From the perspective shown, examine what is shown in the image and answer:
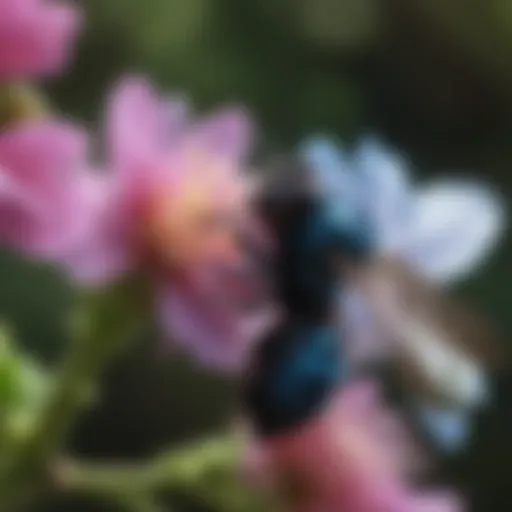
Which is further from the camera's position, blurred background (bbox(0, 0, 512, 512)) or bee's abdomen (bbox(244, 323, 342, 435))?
blurred background (bbox(0, 0, 512, 512))

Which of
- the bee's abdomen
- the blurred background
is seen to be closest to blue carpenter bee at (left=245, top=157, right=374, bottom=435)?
the bee's abdomen

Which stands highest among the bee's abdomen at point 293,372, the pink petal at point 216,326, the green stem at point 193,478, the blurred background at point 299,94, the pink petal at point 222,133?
the blurred background at point 299,94

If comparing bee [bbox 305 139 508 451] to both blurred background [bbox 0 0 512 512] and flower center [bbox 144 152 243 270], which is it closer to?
flower center [bbox 144 152 243 270]

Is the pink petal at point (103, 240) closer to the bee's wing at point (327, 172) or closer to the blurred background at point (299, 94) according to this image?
the bee's wing at point (327, 172)

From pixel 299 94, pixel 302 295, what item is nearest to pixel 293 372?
pixel 302 295

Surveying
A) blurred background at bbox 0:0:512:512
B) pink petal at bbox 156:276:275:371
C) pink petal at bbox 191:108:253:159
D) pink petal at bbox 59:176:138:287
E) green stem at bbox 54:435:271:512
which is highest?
blurred background at bbox 0:0:512:512

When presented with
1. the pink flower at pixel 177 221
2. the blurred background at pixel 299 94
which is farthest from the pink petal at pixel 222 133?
the blurred background at pixel 299 94
